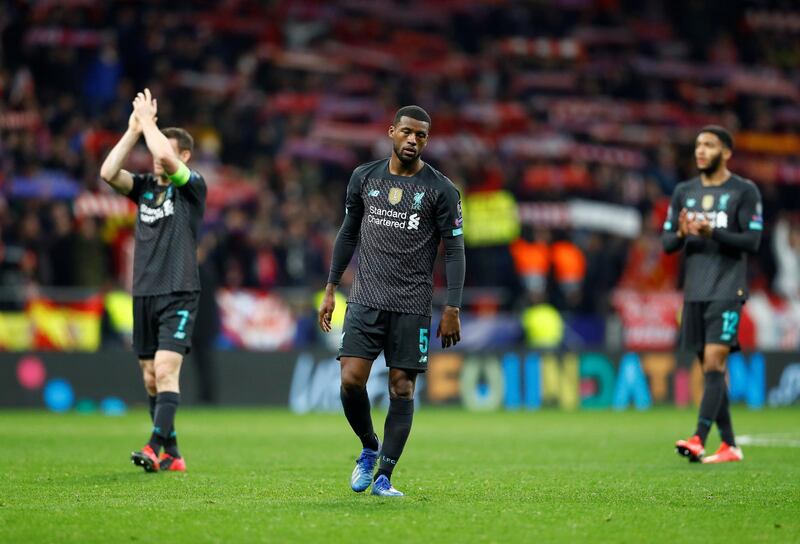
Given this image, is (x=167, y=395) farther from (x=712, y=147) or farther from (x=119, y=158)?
(x=712, y=147)

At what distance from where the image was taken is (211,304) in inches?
736

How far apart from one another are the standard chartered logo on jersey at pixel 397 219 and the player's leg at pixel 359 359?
522mm

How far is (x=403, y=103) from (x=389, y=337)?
19.5 metres

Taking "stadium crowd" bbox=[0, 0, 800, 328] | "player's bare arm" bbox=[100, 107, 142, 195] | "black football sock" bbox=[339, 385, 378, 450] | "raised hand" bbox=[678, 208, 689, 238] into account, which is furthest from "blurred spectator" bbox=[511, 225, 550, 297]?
"black football sock" bbox=[339, 385, 378, 450]

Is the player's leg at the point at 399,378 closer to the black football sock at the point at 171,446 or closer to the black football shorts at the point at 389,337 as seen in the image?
the black football shorts at the point at 389,337

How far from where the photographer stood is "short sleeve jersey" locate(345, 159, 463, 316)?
8.03 meters

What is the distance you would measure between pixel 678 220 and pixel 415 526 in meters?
5.28

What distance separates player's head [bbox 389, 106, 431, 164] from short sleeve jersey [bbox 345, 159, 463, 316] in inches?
8.7

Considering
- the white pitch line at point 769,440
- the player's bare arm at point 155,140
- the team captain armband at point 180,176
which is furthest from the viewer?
the white pitch line at point 769,440

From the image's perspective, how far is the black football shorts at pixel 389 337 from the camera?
7973 millimetres

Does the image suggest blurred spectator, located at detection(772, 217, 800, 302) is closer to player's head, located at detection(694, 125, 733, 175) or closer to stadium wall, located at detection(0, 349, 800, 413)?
stadium wall, located at detection(0, 349, 800, 413)

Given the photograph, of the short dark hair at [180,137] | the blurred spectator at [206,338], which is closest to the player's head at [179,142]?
the short dark hair at [180,137]

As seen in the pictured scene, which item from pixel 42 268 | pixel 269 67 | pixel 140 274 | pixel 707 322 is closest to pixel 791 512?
pixel 707 322

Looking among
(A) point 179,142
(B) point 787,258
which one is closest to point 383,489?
(A) point 179,142
